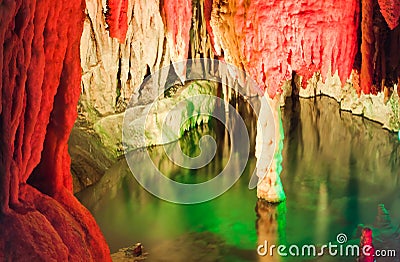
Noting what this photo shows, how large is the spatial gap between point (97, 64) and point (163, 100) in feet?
5.33

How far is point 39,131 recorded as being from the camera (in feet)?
5.60

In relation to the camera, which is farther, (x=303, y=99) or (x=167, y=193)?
(x=303, y=99)

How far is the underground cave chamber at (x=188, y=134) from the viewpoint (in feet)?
5.28

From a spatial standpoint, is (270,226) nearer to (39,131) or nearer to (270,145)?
(270,145)

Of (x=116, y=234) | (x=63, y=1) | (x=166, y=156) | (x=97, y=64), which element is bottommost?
(x=116, y=234)

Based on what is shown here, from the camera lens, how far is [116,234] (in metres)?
4.60

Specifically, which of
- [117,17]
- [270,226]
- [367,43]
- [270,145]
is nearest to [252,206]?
[270,226]

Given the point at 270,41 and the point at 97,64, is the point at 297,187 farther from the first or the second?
the point at 97,64

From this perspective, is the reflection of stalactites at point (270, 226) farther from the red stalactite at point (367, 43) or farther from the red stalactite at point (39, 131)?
the red stalactite at point (39, 131)

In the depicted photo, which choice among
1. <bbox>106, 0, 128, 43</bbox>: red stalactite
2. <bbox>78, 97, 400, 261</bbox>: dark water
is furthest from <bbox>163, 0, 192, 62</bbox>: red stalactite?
<bbox>78, 97, 400, 261</bbox>: dark water

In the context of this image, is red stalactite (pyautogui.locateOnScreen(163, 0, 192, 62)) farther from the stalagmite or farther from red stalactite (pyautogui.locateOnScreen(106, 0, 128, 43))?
red stalactite (pyautogui.locateOnScreen(106, 0, 128, 43))

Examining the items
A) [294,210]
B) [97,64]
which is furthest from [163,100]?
[294,210]

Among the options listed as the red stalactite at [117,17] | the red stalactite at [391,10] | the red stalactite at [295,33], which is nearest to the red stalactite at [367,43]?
the red stalactite at [295,33]

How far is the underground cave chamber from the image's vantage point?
161 cm
